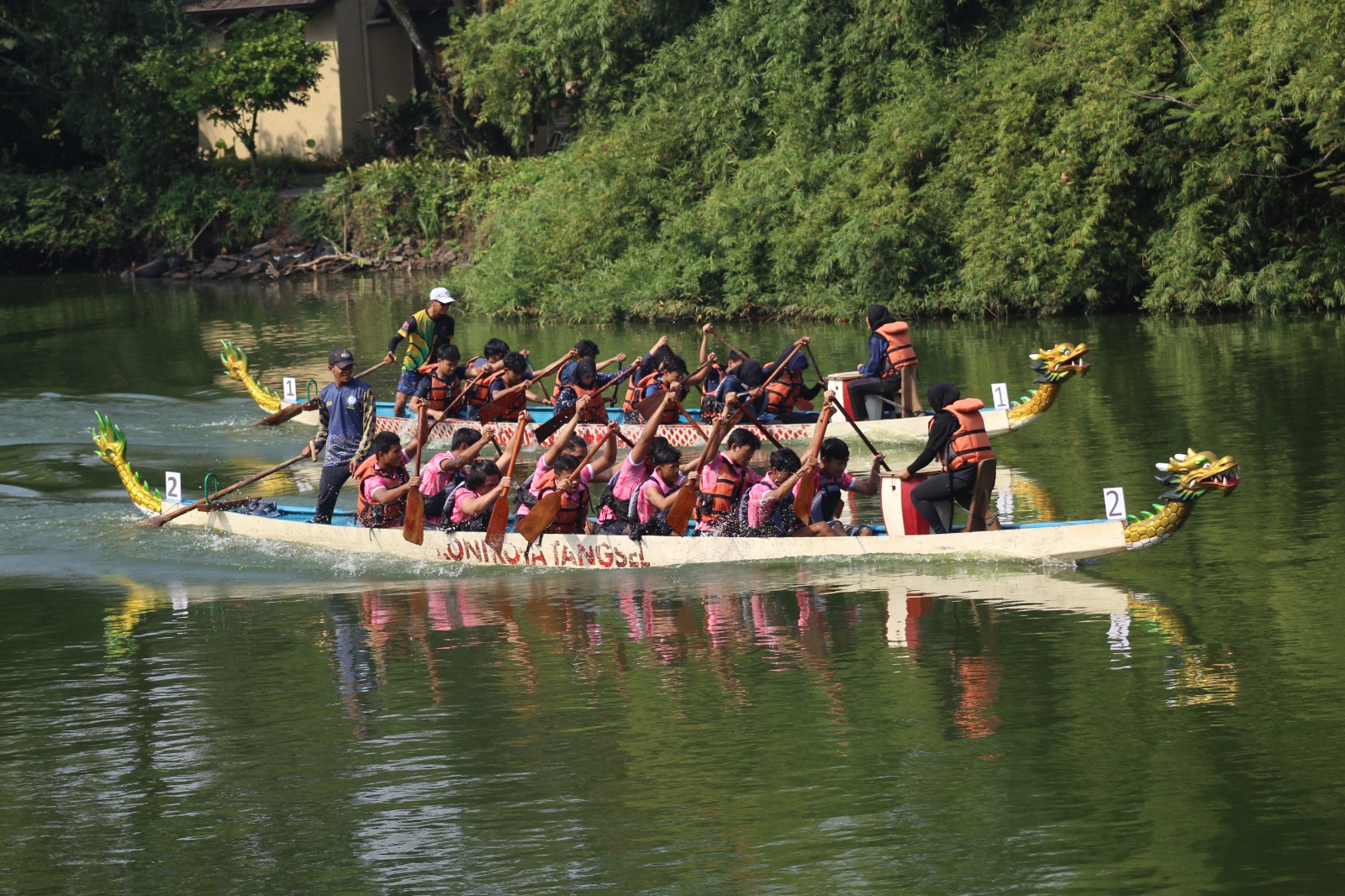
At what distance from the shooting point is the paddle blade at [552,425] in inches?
668

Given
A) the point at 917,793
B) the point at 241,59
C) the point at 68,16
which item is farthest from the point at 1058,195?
the point at 68,16

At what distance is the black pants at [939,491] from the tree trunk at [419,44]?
34.7 m

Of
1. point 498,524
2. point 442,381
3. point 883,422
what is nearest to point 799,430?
point 883,422

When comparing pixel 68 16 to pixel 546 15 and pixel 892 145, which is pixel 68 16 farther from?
pixel 892 145

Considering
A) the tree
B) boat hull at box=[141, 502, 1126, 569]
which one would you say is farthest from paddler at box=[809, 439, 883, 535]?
the tree

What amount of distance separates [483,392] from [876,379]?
4.70 m

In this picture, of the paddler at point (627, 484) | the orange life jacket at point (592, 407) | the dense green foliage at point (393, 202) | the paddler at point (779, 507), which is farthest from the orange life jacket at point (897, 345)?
the dense green foliage at point (393, 202)

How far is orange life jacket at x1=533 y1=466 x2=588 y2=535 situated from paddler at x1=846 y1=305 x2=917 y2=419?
5848mm

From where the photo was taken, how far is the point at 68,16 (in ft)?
146

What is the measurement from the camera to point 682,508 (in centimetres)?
1348

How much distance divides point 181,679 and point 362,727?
75.6 inches

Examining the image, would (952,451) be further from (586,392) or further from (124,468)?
(124,468)

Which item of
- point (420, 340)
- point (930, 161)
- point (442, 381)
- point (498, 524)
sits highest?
point (930, 161)

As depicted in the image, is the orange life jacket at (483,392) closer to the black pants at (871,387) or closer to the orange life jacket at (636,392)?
the orange life jacket at (636,392)
